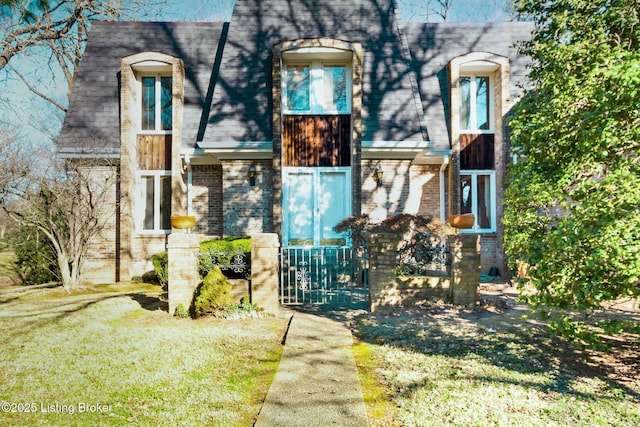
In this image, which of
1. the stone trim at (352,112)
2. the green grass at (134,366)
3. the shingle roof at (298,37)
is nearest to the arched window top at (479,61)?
the shingle roof at (298,37)

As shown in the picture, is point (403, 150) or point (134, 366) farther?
point (403, 150)

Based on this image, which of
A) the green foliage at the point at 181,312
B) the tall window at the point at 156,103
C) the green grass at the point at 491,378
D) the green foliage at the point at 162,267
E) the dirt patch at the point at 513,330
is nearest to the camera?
the green grass at the point at 491,378

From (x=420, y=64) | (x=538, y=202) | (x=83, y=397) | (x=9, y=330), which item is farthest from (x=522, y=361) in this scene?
(x=420, y=64)

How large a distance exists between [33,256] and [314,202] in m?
8.73

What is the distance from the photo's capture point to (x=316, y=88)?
11961 mm

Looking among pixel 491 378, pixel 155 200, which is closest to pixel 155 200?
pixel 155 200

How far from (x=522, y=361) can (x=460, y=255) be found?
287 centimetres

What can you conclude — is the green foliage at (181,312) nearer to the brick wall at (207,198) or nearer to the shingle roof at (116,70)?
the brick wall at (207,198)

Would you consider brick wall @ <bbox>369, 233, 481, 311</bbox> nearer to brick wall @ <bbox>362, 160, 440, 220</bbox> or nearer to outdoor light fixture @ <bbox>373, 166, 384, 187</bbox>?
brick wall @ <bbox>362, 160, 440, 220</bbox>

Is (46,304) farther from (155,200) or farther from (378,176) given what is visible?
(378,176)

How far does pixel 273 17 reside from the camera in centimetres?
1276

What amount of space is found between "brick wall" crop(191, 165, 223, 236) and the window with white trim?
807cm

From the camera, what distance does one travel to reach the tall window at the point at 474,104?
13383 mm

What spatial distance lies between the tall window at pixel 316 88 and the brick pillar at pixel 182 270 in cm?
585
